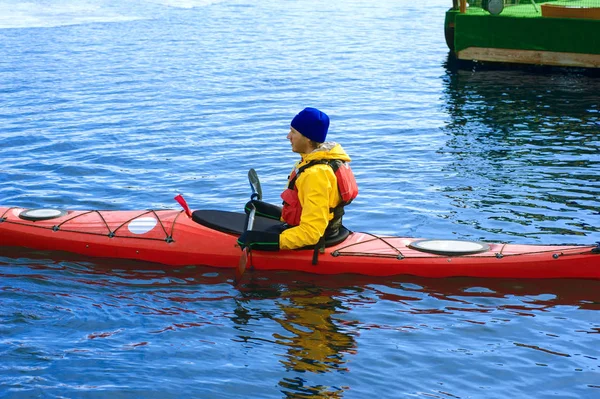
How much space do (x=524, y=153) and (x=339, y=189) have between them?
5277mm

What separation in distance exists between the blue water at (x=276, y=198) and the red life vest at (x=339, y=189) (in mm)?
523

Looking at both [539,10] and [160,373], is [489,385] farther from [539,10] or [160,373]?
[539,10]

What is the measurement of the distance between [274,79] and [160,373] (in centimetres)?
1151

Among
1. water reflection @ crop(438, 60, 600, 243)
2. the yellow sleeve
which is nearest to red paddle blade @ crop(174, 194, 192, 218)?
the yellow sleeve

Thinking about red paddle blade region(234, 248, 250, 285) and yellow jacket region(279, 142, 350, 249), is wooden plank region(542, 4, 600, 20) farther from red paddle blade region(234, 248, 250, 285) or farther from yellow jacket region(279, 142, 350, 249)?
red paddle blade region(234, 248, 250, 285)

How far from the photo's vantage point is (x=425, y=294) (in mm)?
6430

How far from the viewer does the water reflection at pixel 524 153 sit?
8.19 meters

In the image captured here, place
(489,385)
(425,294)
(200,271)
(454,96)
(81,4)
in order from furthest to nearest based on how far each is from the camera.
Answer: (81,4)
(454,96)
(200,271)
(425,294)
(489,385)

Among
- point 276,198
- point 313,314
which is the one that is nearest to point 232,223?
point 313,314

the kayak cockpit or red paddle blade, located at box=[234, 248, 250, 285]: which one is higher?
the kayak cockpit

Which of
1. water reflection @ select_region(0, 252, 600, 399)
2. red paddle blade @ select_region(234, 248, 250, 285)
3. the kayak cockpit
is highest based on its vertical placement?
the kayak cockpit

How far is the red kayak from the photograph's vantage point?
21.1 feet

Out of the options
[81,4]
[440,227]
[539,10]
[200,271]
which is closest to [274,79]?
[539,10]

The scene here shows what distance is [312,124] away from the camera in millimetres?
6102
